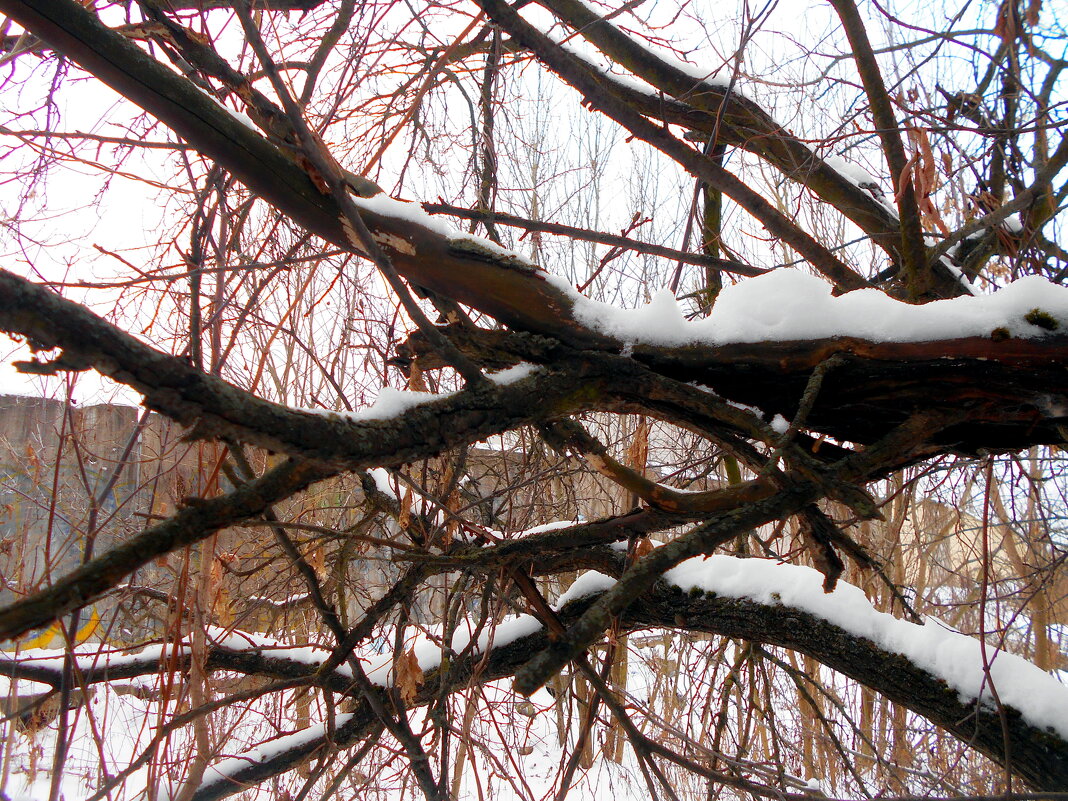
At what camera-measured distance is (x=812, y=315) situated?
1.47 metres

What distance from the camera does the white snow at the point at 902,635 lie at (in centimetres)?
175

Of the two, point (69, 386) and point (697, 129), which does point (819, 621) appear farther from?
point (69, 386)

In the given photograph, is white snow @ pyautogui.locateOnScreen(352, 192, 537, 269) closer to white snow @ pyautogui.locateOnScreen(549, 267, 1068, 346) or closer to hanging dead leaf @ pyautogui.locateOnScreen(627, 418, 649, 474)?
white snow @ pyautogui.locateOnScreen(549, 267, 1068, 346)

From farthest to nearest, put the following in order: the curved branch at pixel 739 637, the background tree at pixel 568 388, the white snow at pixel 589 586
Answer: the white snow at pixel 589 586 → the curved branch at pixel 739 637 → the background tree at pixel 568 388

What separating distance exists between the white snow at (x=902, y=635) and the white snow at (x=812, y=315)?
0.90 metres

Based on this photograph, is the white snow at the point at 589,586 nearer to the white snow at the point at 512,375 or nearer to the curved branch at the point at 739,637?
the curved branch at the point at 739,637

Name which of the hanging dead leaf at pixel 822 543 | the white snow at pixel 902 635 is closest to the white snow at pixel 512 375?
the hanging dead leaf at pixel 822 543

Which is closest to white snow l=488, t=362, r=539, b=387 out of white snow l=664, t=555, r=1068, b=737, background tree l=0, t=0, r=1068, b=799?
background tree l=0, t=0, r=1068, b=799

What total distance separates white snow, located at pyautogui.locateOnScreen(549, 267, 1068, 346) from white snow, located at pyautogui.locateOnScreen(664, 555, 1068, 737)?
35.4 inches

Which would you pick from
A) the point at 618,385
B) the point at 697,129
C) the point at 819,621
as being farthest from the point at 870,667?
the point at 697,129

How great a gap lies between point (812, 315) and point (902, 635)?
110cm

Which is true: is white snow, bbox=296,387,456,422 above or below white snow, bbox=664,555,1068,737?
above

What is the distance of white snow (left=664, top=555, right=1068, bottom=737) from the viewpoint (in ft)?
5.74

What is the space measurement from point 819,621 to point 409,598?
1.28 metres
